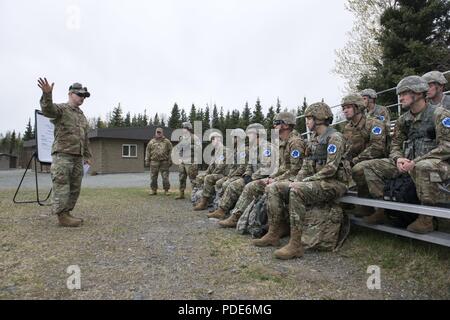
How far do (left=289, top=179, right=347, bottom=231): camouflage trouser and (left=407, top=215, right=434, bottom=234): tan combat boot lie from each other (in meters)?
0.92

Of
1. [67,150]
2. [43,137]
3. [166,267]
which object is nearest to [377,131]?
[166,267]

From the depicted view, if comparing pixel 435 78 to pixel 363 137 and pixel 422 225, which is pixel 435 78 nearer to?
pixel 363 137

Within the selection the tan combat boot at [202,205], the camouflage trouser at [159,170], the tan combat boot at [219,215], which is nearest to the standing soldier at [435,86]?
the tan combat boot at [219,215]

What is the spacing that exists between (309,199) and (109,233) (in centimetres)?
303

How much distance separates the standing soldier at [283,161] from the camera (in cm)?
529

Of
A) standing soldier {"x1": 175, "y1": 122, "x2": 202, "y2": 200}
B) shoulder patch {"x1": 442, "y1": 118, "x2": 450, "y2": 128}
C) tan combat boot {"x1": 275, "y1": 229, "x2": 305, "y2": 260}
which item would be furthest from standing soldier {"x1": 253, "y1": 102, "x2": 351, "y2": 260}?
standing soldier {"x1": 175, "y1": 122, "x2": 202, "y2": 200}

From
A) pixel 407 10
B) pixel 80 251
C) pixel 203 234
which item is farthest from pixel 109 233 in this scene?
pixel 407 10

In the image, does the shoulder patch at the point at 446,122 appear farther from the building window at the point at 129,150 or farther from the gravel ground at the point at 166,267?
the building window at the point at 129,150

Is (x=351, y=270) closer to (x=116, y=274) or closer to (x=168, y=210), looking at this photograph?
(x=116, y=274)

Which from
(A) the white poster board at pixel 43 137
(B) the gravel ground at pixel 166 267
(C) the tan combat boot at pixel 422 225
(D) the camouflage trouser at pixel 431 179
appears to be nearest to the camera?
(B) the gravel ground at pixel 166 267

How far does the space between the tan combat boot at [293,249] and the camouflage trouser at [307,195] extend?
91 millimetres

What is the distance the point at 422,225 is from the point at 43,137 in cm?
807

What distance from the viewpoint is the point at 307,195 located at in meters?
4.24
